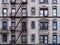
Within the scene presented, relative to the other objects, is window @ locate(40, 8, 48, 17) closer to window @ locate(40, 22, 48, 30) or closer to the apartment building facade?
the apartment building facade

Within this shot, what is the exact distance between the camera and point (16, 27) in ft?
188

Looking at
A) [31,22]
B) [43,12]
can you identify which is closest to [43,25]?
[31,22]

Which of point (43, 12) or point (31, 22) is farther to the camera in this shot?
point (43, 12)

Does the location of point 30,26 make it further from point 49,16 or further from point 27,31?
point 49,16

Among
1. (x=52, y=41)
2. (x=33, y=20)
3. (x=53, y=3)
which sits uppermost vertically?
(x=53, y=3)

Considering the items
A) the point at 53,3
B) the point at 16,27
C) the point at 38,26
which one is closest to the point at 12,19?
the point at 16,27

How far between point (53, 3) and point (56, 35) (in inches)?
286

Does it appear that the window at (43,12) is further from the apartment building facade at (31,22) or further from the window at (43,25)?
the window at (43,25)

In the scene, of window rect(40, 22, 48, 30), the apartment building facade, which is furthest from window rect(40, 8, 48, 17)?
window rect(40, 22, 48, 30)

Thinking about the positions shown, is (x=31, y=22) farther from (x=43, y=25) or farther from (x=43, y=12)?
(x=43, y=12)

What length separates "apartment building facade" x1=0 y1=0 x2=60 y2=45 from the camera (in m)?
Result: 57.2

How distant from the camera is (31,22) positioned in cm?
5750

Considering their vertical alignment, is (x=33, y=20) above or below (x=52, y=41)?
above

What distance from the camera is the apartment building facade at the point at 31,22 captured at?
57.2 meters
